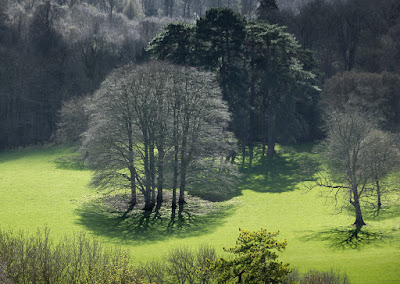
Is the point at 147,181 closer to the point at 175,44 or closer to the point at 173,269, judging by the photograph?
the point at 173,269

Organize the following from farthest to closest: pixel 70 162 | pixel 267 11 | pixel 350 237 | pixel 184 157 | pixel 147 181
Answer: pixel 267 11 < pixel 70 162 < pixel 184 157 < pixel 147 181 < pixel 350 237

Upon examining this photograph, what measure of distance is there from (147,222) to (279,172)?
82.5 ft

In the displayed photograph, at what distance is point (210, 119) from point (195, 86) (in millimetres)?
3708

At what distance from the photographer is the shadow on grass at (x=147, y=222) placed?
40562 mm

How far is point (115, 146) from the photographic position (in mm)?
44719

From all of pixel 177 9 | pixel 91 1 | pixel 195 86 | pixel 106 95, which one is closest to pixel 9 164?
pixel 106 95

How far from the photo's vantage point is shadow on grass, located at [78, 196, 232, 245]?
133 ft

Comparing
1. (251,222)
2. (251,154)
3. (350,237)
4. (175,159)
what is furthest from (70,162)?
(350,237)

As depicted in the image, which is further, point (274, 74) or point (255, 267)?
point (274, 74)

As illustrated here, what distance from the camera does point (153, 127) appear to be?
45781 millimetres

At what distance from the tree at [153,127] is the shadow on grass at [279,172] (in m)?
11.2

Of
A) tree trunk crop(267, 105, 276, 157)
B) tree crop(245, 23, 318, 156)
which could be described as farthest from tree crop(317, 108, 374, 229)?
tree trunk crop(267, 105, 276, 157)

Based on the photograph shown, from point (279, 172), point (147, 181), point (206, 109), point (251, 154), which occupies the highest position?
point (206, 109)

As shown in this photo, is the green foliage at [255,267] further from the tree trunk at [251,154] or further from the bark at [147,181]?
the tree trunk at [251,154]
